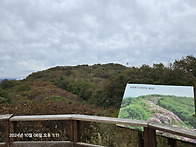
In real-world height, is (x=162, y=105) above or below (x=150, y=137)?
above

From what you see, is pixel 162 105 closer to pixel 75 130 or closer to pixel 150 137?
pixel 150 137

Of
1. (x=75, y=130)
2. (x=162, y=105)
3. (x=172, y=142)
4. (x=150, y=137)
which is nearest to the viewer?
(x=150, y=137)

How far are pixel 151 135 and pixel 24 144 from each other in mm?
2026

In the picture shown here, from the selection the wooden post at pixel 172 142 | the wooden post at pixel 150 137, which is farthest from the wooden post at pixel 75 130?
the wooden post at pixel 172 142

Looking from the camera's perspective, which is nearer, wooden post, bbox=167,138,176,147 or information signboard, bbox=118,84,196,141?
wooden post, bbox=167,138,176,147

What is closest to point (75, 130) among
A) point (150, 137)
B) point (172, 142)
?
point (150, 137)

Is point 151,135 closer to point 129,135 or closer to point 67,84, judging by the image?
point 129,135

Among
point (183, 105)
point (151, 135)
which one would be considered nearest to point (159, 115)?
point (183, 105)

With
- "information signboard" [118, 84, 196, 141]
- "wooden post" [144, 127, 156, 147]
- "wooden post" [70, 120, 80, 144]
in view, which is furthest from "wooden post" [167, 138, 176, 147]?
"wooden post" [70, 120, 80, 144]

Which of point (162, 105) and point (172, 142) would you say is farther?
point (162, 105)

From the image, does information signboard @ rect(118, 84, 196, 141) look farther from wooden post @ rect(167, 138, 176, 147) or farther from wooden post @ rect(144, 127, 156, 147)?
wooden post @ rect(144, 127, 156, 147)

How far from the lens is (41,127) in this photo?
410 cm

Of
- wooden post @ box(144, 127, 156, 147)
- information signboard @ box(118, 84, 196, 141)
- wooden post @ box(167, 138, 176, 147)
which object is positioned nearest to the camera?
wooden post @ box(144, 127, 156, 147)

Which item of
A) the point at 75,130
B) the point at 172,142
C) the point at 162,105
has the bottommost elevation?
the point at 172,142
